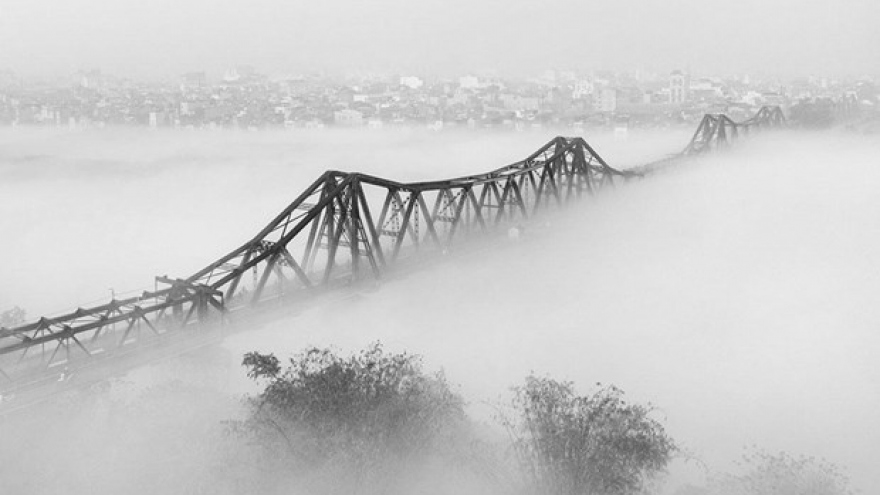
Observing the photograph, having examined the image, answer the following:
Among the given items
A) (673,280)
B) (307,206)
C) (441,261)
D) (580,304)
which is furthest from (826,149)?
(307,206)

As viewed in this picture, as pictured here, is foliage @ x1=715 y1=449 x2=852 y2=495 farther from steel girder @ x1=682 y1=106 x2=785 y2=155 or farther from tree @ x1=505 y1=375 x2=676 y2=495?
steel girder @ x1=682 y1=106 x2=785 y2=155

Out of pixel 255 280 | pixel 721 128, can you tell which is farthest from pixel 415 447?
pixel 721 128

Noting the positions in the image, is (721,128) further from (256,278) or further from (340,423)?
(340,423)

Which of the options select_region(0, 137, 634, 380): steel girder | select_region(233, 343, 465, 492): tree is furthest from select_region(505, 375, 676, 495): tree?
select_region(0, 137, 634, 380): steel girder

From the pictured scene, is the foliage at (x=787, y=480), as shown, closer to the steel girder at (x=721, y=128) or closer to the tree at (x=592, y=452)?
the tree at (x=592, y=452)

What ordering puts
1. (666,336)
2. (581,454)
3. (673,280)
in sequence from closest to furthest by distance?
(581,454)
(666,336)
(673,280)

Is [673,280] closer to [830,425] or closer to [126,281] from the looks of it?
[830,425]
